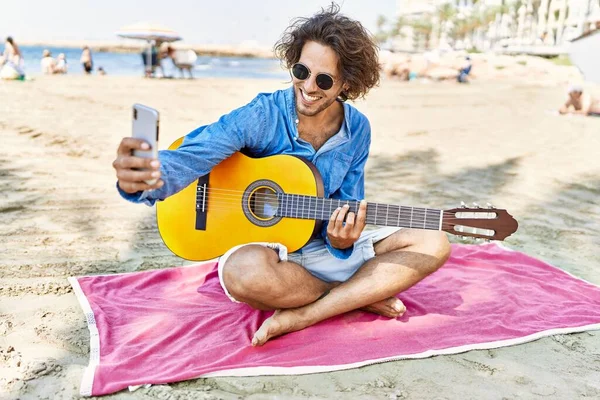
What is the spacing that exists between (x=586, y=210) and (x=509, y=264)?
2.06 m

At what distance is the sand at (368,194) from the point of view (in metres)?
2.64

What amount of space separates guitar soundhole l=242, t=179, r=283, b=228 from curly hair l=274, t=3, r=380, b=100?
0.74m

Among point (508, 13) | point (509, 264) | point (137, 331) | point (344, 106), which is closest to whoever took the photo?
point (137, 331)

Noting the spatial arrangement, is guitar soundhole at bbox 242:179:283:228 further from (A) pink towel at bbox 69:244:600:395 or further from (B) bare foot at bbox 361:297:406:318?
(B) bare foot at bbox 361:297:406:318

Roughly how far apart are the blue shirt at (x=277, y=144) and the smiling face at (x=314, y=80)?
9cm

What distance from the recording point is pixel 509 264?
14.2 feet

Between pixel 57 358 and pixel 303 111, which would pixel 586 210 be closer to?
pixel 303 111

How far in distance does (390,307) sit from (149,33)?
18.9 meters

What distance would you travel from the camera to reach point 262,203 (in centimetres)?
313

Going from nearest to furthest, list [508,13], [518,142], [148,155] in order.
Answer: [148,155], [518,142], [508,13]

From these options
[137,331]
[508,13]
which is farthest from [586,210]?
[508,13]

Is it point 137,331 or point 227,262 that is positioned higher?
point 227,262

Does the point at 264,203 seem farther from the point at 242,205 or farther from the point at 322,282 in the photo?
the point at 322,282

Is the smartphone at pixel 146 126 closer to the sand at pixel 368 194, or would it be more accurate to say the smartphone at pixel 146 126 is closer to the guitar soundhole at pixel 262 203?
the guitar soundhole at pixel 262 203
